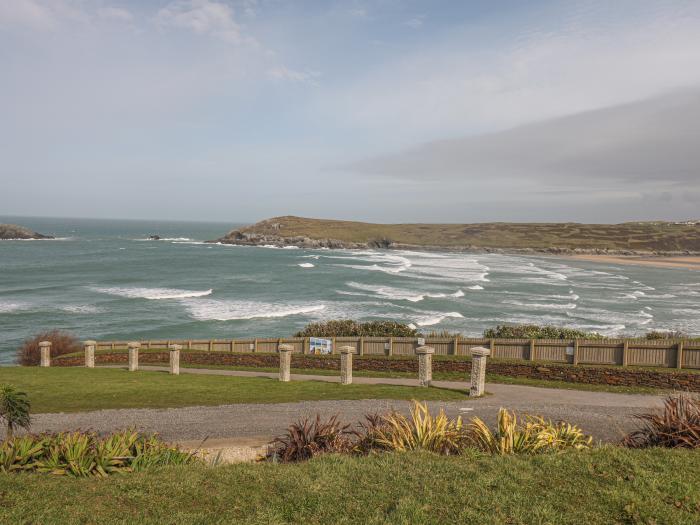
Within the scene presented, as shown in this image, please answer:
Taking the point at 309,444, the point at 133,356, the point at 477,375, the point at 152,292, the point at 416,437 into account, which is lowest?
the point at 152,292

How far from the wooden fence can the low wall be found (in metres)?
1.02

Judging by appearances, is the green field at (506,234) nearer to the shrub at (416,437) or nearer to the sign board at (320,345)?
the sign board at (320,345)

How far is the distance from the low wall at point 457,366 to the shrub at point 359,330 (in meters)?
5.53

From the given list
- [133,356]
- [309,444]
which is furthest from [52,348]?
[309,444]

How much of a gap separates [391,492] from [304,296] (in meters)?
54.5

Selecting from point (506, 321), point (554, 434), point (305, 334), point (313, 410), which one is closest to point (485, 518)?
point (554, 434)

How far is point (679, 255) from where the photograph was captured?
449 ft

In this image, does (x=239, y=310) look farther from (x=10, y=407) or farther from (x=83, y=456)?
(x=83, y=456)

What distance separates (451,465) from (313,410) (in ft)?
24.9

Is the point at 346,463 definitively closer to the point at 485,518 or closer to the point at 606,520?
the point at 485,518

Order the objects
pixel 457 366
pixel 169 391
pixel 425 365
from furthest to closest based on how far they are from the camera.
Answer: pixel 457 366 < pixel 425 365 < pixel 169 391

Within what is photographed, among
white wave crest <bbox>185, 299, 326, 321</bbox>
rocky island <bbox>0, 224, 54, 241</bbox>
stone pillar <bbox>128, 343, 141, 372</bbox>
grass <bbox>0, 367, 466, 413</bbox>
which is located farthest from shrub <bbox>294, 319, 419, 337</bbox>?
rocky island <bbox>0, 224, 54, 241</bbox>

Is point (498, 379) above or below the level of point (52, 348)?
above

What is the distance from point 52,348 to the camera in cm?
2967
